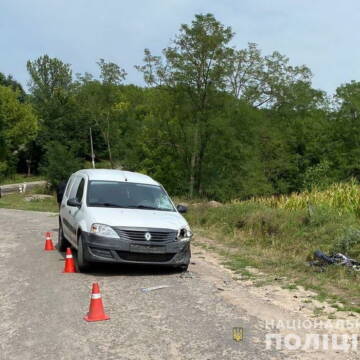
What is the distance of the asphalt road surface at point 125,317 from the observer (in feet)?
16.6

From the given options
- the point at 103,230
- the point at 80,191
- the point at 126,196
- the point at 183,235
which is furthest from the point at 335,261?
the point at 80,191

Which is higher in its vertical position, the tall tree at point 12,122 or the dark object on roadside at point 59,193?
the tall tree at point 12,122

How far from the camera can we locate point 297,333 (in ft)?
18.5

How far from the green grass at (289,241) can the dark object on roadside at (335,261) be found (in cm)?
16

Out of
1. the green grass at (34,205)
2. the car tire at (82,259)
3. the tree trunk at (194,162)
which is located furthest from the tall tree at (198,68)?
the car tire at (82,259)

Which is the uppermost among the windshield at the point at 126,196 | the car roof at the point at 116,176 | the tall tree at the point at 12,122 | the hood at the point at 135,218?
the tall tree at the point at 12,122

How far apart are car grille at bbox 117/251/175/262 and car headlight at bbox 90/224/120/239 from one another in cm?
32

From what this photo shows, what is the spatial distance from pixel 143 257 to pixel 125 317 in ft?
7.82

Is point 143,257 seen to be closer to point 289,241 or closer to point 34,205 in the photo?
point 289,241

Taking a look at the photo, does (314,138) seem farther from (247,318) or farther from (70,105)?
(247,318)

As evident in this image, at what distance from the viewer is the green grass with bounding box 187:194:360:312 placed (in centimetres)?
826

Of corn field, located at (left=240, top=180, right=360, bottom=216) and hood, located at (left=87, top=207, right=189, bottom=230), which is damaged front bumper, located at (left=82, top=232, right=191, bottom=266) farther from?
corn field, located at (left=240, top=180, right=360, bottom=216)

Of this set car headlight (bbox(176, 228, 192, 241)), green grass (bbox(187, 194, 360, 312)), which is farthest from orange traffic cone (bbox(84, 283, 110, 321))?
green grass (bbox(187, 194, 360, 312))

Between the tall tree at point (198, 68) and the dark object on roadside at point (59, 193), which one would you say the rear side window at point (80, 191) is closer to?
the dark object on roadside at point (59, 193)
